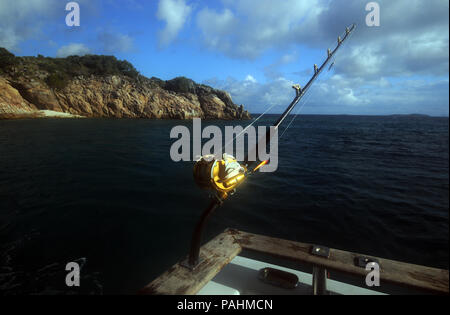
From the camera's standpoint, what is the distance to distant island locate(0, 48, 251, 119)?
136ft

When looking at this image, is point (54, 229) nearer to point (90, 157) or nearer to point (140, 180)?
point (140, 180)

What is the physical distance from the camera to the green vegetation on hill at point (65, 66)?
4468 centimetres

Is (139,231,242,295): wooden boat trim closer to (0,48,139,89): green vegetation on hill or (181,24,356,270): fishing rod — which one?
(181,24,356,270): fishing rod

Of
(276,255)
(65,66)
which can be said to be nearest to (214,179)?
(276,255)

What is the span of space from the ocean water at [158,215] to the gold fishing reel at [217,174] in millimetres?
2905

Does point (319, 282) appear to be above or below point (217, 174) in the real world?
below

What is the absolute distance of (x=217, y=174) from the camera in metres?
2.55

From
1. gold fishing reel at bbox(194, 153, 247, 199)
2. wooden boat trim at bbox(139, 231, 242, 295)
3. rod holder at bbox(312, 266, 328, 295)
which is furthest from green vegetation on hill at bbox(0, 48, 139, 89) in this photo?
rod holder at bbox(312, 266, 328, 295)

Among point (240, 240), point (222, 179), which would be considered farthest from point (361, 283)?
point (222, 179)

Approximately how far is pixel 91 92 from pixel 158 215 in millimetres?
56934

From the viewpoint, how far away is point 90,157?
13.2 metres

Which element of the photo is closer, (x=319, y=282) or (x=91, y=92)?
(x=319, y=282)

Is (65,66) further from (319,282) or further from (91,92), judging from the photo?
(319,282)

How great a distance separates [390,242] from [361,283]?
3116mm
